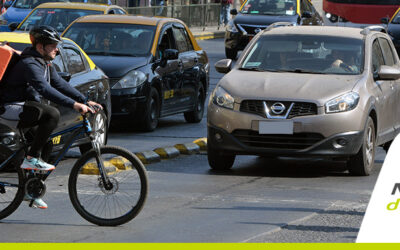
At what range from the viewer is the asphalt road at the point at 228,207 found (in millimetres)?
8320

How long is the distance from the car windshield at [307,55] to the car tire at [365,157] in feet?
2.59

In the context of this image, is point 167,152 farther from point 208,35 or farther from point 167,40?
point 208,35

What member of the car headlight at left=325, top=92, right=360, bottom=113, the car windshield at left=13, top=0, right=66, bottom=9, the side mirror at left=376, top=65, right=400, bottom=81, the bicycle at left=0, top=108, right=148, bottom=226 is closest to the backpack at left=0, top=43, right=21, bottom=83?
the bicycle at left=0, top=108, right=148, bottom=226

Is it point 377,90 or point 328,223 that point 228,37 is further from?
point 328,223

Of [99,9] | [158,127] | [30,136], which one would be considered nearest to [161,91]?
[158,127]

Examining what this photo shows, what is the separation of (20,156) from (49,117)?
1.33 ft

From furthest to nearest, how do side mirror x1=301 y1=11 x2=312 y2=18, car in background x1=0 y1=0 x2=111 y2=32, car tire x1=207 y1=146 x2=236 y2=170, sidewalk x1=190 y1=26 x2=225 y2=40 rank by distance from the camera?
1. sidewalk x1=190 y1=26 x2=225 y2=40
2. side mirror x1=301 y1=11 x2=312 y2=18
3. car in background x1=0 y1=0 x2=111 y2=32
4. car tire x1=207 y1=146 x2=236 y2=170

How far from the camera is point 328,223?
8.97 meters

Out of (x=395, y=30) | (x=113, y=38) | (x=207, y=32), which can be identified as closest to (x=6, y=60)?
(x=113, y=38)

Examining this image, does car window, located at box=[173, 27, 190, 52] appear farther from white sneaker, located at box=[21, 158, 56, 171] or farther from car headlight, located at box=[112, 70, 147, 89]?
white sneaker, located at box=[21, 158, 56, 171]

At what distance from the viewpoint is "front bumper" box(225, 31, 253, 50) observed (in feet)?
102

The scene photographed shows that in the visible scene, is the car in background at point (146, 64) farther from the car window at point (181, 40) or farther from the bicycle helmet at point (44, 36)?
the bicycle helmet at point (44, 36)

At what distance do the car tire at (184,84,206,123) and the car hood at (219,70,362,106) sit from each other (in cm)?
539

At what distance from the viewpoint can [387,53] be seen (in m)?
14.1
